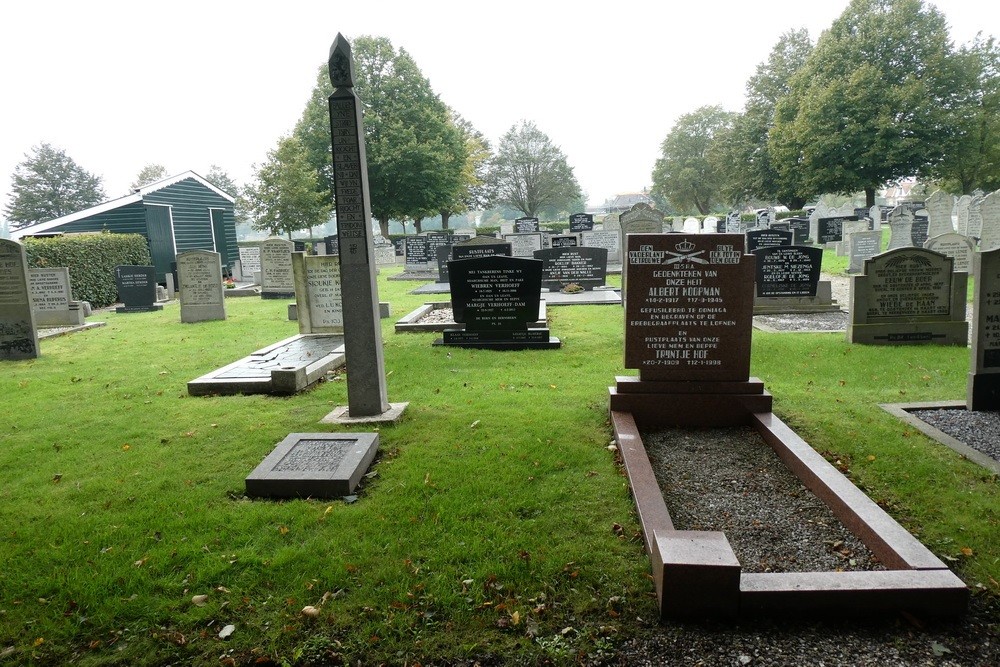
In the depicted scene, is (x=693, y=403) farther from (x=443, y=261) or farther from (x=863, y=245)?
(x=443, y=261)

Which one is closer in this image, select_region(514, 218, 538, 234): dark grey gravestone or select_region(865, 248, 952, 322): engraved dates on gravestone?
select_region(865, 248, 952, 322): engraved dates on gravestone

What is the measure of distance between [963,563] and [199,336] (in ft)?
41.7

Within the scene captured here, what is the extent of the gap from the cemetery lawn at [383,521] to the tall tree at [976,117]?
32.9 metres

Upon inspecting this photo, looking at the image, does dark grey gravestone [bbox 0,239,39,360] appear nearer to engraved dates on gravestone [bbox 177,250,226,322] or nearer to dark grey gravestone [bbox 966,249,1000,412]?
engraved dates on gravestone [bbox 177,250,226,322]

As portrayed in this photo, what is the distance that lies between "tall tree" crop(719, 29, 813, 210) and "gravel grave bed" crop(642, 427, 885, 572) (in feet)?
140

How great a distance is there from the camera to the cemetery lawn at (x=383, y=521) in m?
3.26

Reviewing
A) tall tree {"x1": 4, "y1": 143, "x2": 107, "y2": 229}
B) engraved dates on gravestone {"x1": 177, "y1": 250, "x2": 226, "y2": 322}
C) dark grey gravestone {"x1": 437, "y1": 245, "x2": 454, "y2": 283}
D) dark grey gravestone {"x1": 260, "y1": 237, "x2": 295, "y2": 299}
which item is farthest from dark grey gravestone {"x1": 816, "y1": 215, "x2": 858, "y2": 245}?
tall tree {"x1": 4, "y1": 143, "x2": 107, "y2": 229}

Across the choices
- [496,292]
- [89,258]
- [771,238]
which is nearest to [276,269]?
[89,258]

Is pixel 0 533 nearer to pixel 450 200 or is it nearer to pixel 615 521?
pixel 615 521

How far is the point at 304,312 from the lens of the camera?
11320mm

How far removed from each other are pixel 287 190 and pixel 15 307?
2534 centimetres

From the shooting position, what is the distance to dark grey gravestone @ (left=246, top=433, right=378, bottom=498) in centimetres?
484

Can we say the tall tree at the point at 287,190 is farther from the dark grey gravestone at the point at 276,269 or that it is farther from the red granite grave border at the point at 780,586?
the red granite grave border at the point at 780,586

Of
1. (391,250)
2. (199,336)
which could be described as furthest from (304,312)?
(391,250)
